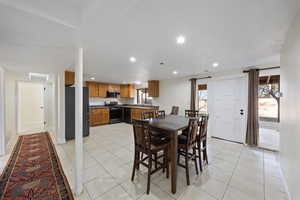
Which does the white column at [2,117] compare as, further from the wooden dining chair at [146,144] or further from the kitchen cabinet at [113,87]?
the kitchen cabinet at [113,87]

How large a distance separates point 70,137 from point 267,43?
5.44 meters

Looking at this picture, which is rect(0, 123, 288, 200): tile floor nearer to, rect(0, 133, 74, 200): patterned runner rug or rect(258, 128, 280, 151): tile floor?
rect(0, 133, 74, 200): patterned runner rug

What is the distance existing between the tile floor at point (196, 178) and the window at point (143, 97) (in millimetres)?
4020

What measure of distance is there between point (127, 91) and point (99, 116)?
7.22 feet

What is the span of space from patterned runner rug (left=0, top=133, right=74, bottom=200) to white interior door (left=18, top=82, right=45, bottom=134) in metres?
2.25

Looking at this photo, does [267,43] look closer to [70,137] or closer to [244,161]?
[244,161]

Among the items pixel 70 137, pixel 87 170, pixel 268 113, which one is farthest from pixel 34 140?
pixel 268 113

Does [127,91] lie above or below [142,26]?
below

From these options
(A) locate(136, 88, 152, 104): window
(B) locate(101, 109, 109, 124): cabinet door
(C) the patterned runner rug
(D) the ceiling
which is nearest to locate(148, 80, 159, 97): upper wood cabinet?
(A) locate(136, 88, 152, 104): window

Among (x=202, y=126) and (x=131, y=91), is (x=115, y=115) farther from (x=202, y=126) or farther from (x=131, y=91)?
(x=202, y=126)

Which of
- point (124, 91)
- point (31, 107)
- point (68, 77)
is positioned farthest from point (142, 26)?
point (31, 107)

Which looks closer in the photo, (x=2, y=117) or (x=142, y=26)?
(x=142, y=26)

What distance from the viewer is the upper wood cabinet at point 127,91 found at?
7.30 meters

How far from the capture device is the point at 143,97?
730cm
